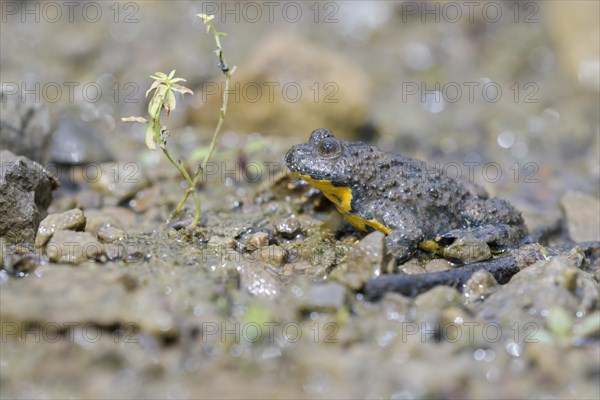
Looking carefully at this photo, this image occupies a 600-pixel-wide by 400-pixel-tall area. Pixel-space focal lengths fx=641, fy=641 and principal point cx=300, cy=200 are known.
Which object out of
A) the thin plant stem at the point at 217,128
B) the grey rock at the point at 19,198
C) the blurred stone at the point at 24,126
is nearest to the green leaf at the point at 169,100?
the thin plant stem at the point at 217,128

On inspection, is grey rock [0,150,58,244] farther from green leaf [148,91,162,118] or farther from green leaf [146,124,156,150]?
green leaf [148,91,162,118]

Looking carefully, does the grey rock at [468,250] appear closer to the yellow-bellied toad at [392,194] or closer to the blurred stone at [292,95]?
the yellow-bellied toad at [392,194]

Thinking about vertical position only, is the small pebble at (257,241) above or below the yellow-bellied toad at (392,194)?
below

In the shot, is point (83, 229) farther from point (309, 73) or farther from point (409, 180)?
point (309, 73)

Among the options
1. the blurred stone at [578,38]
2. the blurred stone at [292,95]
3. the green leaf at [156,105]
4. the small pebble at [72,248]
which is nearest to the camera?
the small pebble at [72,248]

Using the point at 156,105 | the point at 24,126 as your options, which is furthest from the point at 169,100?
the point at 24,126

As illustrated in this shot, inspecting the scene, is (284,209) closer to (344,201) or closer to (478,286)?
(344,201)
